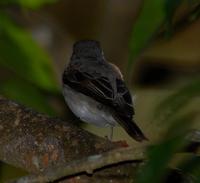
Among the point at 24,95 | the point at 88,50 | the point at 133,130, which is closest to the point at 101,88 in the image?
the point at 133,130

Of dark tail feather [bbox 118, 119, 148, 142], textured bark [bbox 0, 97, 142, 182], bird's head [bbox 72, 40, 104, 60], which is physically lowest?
textured bark [bbox 0, 97, 142, 182]

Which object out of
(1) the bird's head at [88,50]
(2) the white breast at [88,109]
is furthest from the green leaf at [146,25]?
(1) the bird's head at [88,50]

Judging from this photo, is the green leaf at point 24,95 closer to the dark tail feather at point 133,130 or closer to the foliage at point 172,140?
the dark tail feather at point 133,130

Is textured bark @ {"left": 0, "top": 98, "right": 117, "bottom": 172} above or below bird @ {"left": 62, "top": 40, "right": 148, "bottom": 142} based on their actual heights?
below

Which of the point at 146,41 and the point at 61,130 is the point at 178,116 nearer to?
the point at 146,41

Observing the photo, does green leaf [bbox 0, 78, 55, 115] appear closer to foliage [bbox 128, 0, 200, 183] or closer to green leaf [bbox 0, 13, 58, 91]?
green leaf [bbox 0, 13, 58, 91]

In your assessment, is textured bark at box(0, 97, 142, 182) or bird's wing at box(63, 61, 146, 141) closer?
textured bark at box(0, 97, 142, 182)

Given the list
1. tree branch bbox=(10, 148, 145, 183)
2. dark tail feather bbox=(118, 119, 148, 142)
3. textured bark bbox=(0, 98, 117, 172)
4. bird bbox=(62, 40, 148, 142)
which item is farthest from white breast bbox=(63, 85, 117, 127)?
tree branch bbox=(10, 148, 145, 183)

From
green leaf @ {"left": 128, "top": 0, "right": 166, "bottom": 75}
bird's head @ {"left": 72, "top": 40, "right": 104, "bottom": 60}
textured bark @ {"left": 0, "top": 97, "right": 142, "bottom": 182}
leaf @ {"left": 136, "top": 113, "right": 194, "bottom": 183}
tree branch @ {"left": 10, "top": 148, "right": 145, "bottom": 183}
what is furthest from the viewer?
bird's head @ {"left": 72, "top": 40, "right": 104, "bottom": 60}
